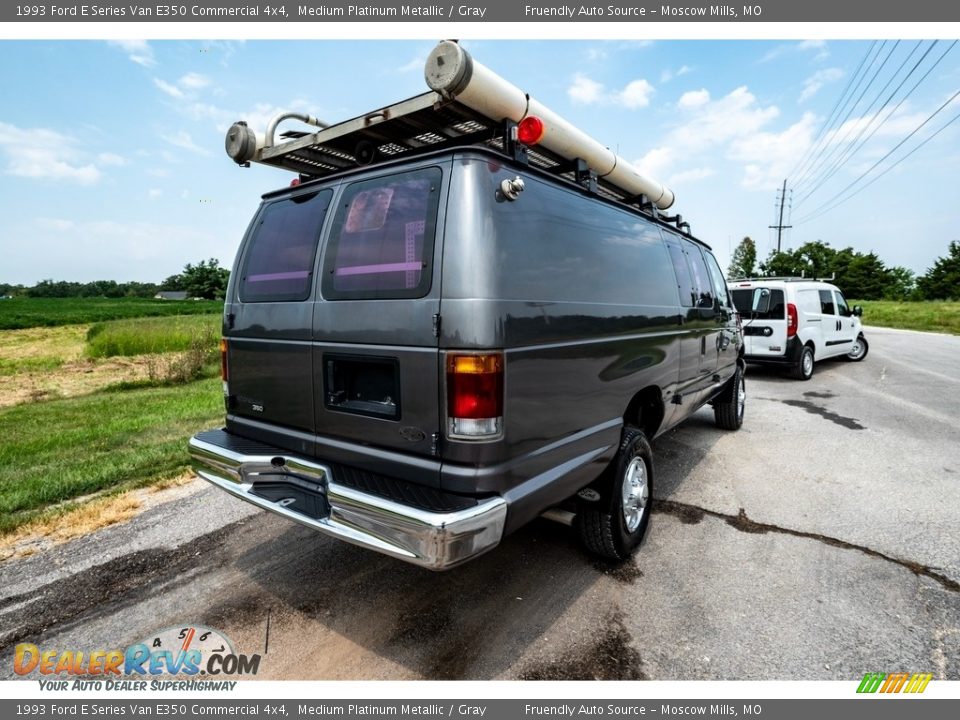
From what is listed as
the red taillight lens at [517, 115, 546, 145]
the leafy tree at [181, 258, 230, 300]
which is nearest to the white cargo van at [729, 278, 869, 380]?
the red taillight lens at [517, 115, 546, 145]

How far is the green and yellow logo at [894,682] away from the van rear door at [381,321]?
210 centimetres

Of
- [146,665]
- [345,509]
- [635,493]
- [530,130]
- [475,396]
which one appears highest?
[530,130]

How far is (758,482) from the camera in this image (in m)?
4.62

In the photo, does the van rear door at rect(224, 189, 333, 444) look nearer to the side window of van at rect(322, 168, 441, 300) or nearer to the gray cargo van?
the gray cargo van

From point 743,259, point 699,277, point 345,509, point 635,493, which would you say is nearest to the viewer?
point 345,509

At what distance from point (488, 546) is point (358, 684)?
0.85 metres

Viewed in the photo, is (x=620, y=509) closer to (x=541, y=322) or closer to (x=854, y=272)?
(x=541, y=322)

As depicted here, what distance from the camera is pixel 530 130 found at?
8.13 ft

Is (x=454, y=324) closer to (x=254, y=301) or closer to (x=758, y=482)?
(x=254, y=301)

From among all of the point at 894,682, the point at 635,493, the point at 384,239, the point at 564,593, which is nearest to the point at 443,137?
the point at 384,239

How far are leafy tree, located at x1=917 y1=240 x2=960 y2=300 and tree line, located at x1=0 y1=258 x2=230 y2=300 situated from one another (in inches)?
3680

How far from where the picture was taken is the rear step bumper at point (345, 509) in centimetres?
200

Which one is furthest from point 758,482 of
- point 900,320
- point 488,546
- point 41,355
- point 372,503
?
point 900,320

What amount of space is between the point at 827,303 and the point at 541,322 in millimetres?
11283
